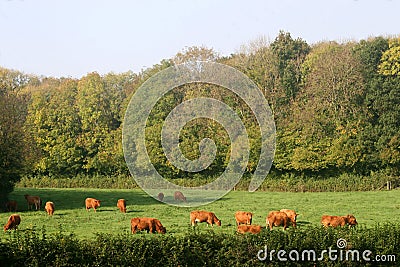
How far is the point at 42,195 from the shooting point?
37625 millimetres

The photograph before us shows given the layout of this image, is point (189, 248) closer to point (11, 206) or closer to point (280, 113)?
point (11, 206)

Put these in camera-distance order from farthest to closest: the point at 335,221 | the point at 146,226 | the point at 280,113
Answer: the point at 280,113
the point at 335,221
the point at 146,226

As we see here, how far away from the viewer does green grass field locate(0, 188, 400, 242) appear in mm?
23550

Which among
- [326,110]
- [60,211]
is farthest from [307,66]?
[60,211]

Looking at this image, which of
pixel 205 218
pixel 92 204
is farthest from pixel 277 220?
pixel 92 204

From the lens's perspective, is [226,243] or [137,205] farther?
[137,205]

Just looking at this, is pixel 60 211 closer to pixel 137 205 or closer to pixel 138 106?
pixel 137 205

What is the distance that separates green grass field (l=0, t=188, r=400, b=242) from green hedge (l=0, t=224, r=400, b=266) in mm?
5819

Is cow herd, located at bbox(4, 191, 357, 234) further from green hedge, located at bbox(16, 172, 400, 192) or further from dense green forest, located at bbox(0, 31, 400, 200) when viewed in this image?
green hedge, located at bbox(16, 172, 400, 192)

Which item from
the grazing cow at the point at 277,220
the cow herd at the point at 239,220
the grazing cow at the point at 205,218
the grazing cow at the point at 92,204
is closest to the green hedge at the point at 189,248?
the cow herd at the point at 239,220

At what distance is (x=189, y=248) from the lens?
13.7 metres

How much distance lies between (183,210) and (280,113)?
80.0 ft

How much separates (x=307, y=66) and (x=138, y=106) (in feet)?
58.8

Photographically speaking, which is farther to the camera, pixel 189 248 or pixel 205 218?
pixel 205 218
